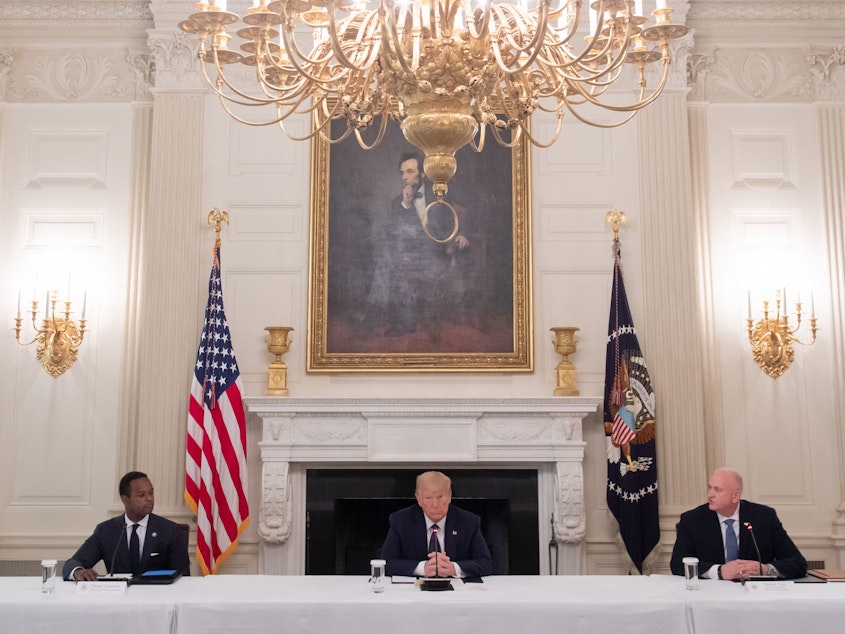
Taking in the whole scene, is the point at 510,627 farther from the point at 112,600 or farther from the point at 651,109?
the point at 651,109

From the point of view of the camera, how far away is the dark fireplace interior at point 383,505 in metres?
6.63

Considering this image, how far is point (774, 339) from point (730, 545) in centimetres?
262

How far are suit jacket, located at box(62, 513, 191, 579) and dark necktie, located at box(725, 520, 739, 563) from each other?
2.79m

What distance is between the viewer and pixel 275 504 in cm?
646

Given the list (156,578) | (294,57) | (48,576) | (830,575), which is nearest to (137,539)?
(156,578)

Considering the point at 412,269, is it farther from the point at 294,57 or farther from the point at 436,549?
the point at 294,57

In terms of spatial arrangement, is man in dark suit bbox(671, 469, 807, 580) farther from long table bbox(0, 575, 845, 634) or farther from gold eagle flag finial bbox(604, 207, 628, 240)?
gold eagle flag finial bbox(604, 207, 628, 240)

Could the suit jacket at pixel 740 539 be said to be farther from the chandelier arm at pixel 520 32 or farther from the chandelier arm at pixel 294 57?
the chandelier arm at pixel 294 57

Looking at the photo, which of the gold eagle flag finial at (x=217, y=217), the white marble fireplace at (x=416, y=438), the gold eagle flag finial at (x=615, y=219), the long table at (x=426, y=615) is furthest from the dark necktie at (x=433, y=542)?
the gold eagle flag finial at (x=217, y=217)

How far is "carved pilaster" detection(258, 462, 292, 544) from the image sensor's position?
643 cm

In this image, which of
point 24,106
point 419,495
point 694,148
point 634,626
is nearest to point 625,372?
point 694,148

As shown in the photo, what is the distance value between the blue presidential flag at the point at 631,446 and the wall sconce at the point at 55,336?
4016 millimetres

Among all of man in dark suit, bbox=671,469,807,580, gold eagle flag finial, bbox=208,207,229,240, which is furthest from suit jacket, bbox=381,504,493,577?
gold eagle flag finial, bbox=208,207,229,240

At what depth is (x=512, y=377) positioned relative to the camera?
6.81 m
